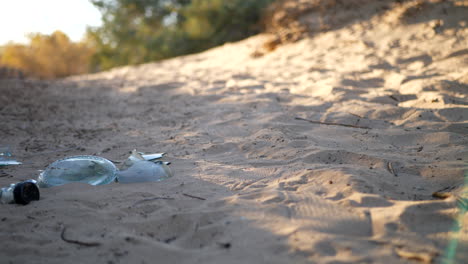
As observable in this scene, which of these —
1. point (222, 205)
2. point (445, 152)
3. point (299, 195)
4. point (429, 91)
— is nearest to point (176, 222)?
point (222, 205)

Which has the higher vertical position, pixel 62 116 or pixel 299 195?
pixel 62 116

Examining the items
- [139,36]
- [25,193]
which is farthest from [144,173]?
[139,36]

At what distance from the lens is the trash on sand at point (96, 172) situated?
224 centimetres

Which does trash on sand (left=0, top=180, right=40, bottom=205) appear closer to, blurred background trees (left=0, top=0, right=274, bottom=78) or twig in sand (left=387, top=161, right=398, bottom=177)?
twig in sand (left=387, top=161, right=398, bottom=177)

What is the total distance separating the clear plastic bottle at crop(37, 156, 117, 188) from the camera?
223cm

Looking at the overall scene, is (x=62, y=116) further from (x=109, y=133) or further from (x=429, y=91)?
(x=429, y=91)

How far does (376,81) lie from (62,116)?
13.1 ft

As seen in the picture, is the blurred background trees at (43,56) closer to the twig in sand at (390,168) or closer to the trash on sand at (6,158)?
the trash on sand at (6,158)

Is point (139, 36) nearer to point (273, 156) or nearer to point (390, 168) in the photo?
point (273, 156)

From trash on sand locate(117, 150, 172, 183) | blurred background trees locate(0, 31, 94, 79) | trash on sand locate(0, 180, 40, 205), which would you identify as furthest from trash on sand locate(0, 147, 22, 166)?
blurred background trees locate(0, 31, 94, 79)

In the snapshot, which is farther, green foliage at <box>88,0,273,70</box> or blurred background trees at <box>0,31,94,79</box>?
green foliage at <box>88,0,273,70</box>

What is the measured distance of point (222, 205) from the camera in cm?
185

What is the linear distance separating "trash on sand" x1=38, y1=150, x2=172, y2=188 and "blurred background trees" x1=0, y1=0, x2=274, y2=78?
7051mm

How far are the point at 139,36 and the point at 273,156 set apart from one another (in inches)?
455
